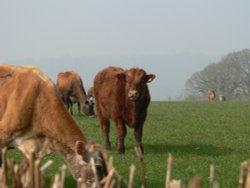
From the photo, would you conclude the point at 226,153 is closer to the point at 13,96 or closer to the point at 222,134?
the point at 222,134

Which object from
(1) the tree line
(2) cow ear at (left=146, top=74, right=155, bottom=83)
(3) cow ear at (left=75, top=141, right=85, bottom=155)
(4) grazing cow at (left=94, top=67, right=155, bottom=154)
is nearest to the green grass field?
(4) grazing cow at (left=94, top=67, right=155, bottom=154)

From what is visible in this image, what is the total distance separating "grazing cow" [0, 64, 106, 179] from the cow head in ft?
13.8

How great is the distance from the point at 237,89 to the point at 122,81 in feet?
309

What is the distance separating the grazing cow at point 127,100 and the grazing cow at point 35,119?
4.34 meters

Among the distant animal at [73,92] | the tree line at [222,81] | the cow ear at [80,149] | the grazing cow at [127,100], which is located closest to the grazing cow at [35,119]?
the cow ear at [80,149]

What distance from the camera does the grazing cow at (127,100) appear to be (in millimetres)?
12173

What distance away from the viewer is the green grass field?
997 cm

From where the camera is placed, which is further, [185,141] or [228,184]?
[185,141]

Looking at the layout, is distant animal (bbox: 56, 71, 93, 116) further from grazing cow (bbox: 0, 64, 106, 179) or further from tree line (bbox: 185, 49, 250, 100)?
tree line (bbox: 185, 49, 250, 100)

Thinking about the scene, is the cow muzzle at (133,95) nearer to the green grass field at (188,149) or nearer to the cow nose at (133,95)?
the cow nose at (133,95)

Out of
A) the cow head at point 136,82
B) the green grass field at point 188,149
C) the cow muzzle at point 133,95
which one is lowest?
the green grass field at point 188,149

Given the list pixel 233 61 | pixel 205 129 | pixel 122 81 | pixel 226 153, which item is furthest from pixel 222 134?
pixel 233 61

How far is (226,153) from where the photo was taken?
13.3 m

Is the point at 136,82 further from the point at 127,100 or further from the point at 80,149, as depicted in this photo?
the point at 80,149
